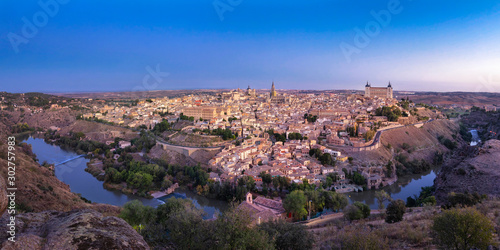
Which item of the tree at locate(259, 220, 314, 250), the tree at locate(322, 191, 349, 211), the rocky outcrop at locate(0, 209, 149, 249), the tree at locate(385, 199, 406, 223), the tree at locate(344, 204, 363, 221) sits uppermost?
the rocky outcrop at locate(0, 209, 149, 249)

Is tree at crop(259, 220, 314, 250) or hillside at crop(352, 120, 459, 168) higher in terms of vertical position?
tree at crop(259, 220, 314, 250)

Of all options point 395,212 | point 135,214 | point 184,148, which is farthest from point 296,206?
point 184,148

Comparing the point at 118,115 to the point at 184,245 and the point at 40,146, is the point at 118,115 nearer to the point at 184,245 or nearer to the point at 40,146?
the point at 40,146

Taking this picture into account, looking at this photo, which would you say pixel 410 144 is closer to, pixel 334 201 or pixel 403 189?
pixel 403 189

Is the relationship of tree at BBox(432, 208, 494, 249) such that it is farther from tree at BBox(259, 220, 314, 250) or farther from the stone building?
the stone building

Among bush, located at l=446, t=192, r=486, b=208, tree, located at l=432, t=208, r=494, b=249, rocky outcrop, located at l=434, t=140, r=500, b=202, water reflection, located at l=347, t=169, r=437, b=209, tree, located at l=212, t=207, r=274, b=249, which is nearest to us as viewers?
tree, located at l=212, t=207, r=274, b=249

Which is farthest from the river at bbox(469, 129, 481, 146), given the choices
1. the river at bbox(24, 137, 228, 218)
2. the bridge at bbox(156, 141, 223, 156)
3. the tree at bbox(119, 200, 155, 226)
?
the tree at bbox(119, 200, 155, 226)
